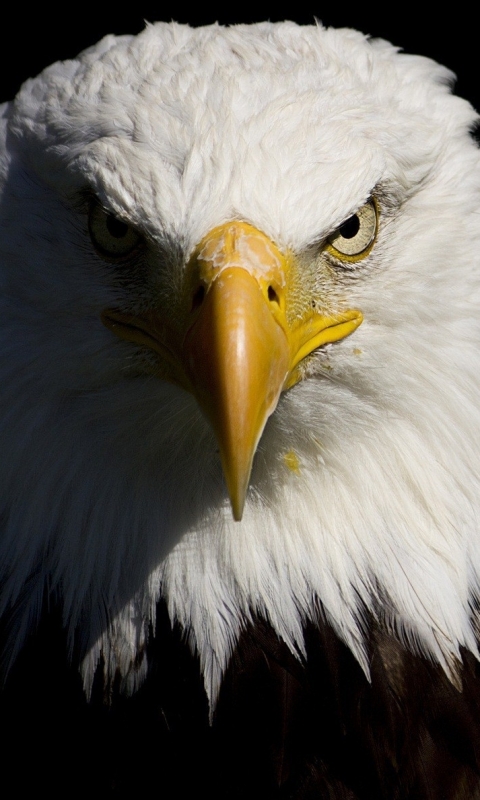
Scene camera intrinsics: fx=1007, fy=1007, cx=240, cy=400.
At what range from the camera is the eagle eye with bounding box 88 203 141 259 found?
1742 mm

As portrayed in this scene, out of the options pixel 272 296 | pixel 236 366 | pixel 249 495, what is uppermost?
pixel 272 296

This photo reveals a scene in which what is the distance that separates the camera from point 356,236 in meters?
1.79

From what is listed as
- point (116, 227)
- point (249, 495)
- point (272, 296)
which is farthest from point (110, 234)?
point (249, 495)

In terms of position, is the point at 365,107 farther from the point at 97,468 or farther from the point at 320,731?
the point at 320,731

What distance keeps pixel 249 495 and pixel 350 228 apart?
1.74 feet

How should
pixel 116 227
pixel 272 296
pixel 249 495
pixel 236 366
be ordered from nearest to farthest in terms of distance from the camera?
1. pixel 236 366
2. pixel 272 296
3. pixel 116 227
4. pixel 249 495

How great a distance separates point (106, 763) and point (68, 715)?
119 mm

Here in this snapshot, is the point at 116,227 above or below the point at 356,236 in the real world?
below

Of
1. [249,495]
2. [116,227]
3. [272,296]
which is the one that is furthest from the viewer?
[249,495]

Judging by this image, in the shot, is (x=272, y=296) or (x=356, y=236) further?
(x=356, y=236)

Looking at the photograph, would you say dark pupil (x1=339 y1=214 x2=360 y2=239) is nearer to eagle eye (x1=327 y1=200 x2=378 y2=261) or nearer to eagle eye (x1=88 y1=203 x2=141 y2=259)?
eagle eye (x1=327 y1=200 x2=378 y2=261)

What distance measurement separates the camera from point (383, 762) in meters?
1.91

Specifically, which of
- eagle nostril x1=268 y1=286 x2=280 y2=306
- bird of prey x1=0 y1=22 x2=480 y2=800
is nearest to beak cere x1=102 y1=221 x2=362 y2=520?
eagle nostril x1=268 y1=286 x2=280 y2=306

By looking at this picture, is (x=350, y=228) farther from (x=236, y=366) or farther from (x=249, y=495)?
(x=249, y=495)
